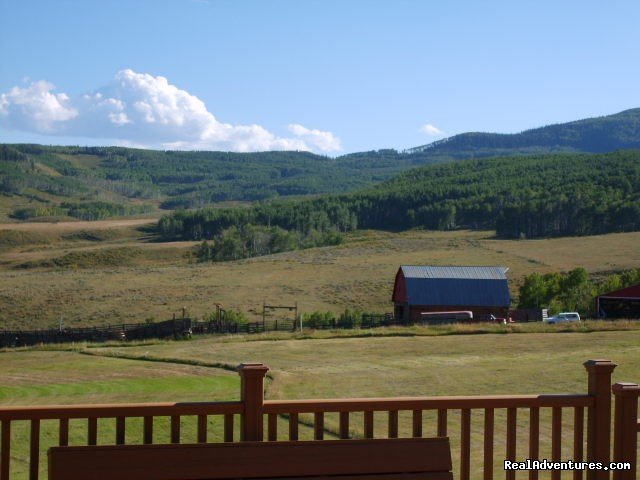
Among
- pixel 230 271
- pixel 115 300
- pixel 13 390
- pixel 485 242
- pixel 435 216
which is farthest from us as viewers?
pixel 435 216

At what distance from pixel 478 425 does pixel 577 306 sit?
4482cm

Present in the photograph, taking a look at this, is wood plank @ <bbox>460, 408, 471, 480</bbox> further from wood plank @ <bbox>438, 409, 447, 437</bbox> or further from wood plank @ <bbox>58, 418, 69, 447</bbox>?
wood plank @ <bbox>58, 418, 69, 447</bbox>

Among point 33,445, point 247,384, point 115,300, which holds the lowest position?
point 115,300

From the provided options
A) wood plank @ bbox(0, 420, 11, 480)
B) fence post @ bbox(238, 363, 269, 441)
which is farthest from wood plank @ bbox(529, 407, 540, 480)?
wood plank @ bbox(0, 420, 11, 480)

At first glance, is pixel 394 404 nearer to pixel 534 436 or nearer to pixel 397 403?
pixel 397 403

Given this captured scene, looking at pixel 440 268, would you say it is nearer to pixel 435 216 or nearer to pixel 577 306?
pixel 577 306

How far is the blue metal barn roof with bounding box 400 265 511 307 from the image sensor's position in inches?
2179

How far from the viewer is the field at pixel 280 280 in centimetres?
6462

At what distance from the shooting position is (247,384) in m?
7.12

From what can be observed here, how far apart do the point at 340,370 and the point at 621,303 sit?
101 ft

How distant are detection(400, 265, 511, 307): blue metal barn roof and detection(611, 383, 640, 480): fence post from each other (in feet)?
155

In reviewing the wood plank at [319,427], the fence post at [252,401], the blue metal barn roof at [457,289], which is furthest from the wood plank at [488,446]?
the blue metal barn roof at [457,289]

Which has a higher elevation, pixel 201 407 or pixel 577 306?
pixel 201 407

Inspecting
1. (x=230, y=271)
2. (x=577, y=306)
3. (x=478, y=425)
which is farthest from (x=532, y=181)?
(x=478, y=425)
